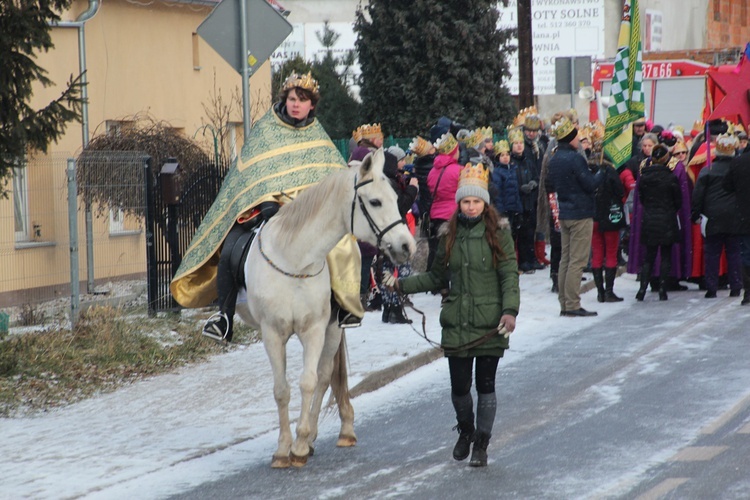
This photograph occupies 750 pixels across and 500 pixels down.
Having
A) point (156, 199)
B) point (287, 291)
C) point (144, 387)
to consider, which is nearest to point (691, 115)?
point (156, 199)

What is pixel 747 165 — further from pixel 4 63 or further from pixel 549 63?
pixel 549 63

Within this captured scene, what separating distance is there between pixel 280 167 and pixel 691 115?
22.9m

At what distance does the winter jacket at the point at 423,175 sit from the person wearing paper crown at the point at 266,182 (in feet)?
23.9

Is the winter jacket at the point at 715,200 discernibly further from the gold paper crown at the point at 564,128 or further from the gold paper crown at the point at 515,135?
the gold paper crown at the point at 515,135

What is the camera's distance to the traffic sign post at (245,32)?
38.2ft

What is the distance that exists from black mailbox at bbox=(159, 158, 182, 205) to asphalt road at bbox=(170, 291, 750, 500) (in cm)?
390

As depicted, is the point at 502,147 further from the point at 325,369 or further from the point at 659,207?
the point at 325,369

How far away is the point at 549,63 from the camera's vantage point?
164 ft

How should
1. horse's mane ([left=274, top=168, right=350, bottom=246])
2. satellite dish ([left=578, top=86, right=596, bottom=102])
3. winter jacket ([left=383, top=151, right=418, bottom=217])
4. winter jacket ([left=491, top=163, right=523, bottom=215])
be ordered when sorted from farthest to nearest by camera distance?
satellite dish ([left=578, top=86, right=596, bottom=102]) < winter jacket ([left=491, top=163, right=523, bottom=215]) < winter jacket ([left=383, top=151, right=418, bottom=217]) < horse's mane ([left=274, top=168, right=350, bottom=246])

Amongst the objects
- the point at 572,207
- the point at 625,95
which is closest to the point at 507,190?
the point at 625,95

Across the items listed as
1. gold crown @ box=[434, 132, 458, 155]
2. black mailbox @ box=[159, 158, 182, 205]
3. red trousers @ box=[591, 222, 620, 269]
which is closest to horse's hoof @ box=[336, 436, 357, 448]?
black mailbox @ box=[159, 158, 182, 205]

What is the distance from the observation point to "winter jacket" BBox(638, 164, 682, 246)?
16.2m

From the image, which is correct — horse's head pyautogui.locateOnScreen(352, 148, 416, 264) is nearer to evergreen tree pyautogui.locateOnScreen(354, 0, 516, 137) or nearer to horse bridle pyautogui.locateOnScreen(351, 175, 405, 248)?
horse bridle pyautogui.locateOnScreen(351, 175, 405, 248)

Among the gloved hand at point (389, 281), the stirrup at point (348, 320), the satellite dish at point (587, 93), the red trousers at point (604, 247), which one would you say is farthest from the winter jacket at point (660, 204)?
the satellite dish at point (587, 93)
